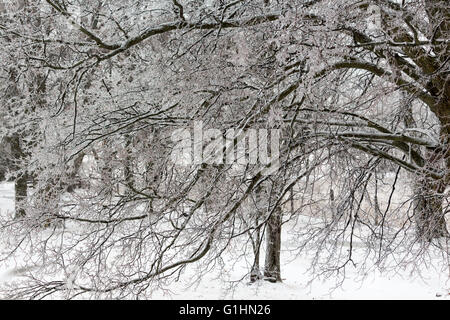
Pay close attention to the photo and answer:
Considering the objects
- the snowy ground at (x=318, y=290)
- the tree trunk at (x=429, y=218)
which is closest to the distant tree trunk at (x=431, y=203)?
the tree trunk at (x=429, y=218)

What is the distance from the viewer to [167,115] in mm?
6359

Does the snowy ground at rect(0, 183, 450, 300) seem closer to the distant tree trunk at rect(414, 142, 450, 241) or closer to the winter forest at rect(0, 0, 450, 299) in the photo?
the distant tree trunk at rect(414, 142, 450, 241)

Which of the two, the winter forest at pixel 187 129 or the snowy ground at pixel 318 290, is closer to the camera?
the winter forest at pixel 187 129

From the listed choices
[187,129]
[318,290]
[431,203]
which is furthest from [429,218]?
[318,290]

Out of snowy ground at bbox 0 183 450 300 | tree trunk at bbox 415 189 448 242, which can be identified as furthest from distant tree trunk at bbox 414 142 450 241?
snowy ground at bbox 0 183 450 300

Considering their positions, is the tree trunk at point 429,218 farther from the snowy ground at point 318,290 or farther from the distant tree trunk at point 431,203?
the snowy ground at point 318,290

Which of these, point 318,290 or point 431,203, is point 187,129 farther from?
point 318,290

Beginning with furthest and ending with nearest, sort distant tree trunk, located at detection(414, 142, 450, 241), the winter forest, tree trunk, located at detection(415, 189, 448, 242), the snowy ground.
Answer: the snowy ground → tree trunk, located at detection(415, 189, 448, 242) → distant tree trunk, located at detection(414, 142, 450, 241) → the winter forest

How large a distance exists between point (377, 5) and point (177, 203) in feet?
9.45

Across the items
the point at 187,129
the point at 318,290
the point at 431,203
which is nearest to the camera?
the point at 187,129

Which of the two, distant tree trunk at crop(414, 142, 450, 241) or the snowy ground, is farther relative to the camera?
the snowy ground
